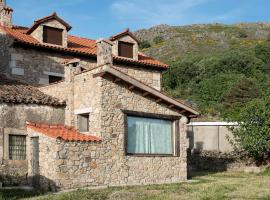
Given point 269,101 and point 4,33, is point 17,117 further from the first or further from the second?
point 269,101

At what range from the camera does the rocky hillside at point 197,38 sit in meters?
76.2

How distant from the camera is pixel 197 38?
85.0 meters

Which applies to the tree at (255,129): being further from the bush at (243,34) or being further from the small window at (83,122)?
the bush at (243,34)

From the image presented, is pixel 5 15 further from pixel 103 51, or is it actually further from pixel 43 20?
pixel 103 51

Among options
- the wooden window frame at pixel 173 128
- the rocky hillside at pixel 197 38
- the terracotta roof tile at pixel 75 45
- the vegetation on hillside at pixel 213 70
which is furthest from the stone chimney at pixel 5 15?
the rocky hillside at pixel 197 38

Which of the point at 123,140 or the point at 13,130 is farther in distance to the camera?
the point at 123,140

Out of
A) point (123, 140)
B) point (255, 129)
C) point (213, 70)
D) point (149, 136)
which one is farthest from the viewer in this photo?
point (213, 70)

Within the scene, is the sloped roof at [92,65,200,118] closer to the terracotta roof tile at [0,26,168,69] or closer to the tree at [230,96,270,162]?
the tree at [230,96,270,162]

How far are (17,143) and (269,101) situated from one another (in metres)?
12.6

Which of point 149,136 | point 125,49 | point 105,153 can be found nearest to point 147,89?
point 149,136

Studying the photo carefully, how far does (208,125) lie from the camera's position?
29141 millimetres

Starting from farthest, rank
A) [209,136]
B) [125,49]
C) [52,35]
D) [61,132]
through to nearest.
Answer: [209,136] < [125,49] < [52,35] < [61,132]

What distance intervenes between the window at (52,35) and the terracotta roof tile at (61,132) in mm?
5774

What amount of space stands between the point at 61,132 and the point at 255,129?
1065cm
